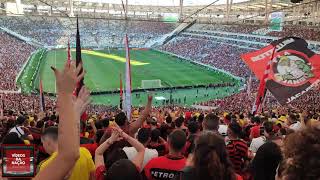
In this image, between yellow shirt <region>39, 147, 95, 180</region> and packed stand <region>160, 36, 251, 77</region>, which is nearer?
yellow shirt <region>39, 147, 95, 180</region>

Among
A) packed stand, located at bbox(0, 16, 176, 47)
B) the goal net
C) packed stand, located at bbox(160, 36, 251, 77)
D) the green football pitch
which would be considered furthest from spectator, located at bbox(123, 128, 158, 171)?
packed stand, located at bbox(0, 16, 176, 47)

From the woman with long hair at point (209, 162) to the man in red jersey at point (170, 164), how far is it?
909mm

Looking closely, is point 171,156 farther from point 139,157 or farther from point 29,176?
point 29,176

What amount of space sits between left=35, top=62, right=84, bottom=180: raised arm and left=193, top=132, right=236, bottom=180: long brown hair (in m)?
0.88

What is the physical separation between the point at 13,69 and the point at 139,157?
38684 millimetres

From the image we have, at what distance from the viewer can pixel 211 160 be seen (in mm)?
2521

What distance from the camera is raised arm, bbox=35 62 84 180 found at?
6.25 feet

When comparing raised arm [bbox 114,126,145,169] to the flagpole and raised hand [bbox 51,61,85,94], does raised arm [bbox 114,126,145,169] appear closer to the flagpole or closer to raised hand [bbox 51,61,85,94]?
raised hand [bbox 51,61,85,94]

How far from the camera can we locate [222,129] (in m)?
7.15

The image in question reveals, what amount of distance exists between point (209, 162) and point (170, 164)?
1.07 metres

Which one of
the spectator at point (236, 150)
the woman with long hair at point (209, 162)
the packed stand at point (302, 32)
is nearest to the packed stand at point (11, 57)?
the packed stand at point (302, 32)

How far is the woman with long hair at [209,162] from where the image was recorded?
2500 mm

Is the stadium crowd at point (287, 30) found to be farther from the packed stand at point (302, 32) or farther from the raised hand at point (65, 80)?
the raised hand at point (65, 80)

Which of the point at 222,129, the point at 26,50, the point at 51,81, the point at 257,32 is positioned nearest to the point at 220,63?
the point at 257,32
